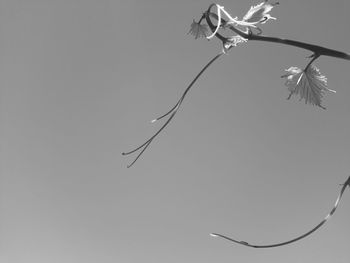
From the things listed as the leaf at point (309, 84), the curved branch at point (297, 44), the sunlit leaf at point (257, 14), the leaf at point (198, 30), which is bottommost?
the leaf at point (309, 84)

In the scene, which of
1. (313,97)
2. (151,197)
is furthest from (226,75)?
(313,97)

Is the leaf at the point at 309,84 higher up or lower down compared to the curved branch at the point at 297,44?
lower down

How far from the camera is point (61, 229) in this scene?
115 centimetres

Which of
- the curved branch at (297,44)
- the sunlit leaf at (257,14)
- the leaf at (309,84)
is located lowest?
the leaf at (309,84)

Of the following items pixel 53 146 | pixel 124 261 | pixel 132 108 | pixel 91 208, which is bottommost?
pixel 124 261

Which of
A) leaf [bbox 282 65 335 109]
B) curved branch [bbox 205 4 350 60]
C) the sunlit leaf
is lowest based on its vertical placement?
leaf [bbox 282 65 335 109]

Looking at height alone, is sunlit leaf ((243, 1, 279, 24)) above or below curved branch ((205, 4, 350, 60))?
above

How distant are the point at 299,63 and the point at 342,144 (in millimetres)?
226

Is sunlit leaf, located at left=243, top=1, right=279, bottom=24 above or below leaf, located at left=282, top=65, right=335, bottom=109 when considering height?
above

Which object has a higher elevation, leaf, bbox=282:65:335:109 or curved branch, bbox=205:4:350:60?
curved branch, bbox=205:4:350:60

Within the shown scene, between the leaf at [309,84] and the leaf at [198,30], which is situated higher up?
the leaf at [198,30]

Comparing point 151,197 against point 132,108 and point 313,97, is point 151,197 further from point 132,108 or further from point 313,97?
point 313,97

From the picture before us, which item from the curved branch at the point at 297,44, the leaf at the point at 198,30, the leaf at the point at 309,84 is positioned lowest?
the leaf at the point at 309,84

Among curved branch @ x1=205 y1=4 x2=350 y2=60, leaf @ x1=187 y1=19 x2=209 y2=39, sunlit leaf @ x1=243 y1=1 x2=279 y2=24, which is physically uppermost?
sunlit leaf @ x1=243 y1=1 x2=279 y2=24
